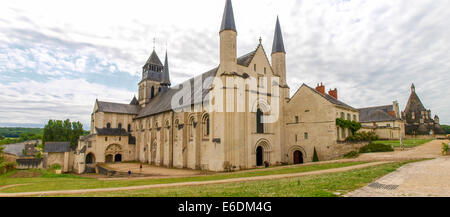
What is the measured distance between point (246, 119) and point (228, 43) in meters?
9.41

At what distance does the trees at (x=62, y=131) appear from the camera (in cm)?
5909

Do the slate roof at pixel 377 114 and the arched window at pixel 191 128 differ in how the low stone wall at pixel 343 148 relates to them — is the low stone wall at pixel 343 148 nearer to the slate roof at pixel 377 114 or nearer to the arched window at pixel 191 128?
the arched window at pixel 191 128

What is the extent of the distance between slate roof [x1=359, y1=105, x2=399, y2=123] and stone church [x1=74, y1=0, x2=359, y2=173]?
19.5m

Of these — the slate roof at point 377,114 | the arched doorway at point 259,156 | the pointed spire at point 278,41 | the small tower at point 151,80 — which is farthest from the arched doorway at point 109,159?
the slate roof at point 377,114

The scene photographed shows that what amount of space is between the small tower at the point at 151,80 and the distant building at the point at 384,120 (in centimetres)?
4533

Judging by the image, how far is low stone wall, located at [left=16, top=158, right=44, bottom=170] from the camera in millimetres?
42622

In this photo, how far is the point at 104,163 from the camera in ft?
138

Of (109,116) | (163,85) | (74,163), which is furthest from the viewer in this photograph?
(163,85)

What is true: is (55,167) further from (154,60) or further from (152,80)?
(154,60)

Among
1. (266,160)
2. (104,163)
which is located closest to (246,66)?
(266,160)

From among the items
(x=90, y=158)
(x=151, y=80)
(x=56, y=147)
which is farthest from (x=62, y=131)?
(x=151, y=80)

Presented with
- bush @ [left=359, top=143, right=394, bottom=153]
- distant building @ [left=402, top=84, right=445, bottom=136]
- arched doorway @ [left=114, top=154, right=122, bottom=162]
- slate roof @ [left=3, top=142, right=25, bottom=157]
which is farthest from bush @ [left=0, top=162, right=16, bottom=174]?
distant building @ [left=402, top=84, right=445, bottom=136]
